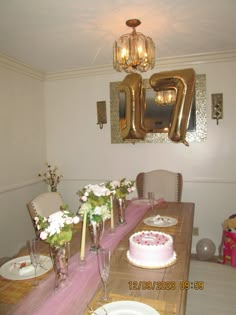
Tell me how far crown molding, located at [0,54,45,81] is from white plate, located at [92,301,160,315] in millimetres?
2881

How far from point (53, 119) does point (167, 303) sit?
3.24m

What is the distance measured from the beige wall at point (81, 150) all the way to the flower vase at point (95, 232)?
191 cm

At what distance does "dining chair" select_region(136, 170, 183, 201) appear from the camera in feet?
9.32

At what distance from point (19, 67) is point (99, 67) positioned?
3.32 feet

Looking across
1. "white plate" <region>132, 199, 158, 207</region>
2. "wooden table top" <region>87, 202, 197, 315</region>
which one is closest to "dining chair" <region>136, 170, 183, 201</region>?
"white plate" <region>132, 199, 158, 207</region>

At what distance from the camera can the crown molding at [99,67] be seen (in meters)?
3.02

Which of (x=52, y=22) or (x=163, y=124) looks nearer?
(x=52, y=22)

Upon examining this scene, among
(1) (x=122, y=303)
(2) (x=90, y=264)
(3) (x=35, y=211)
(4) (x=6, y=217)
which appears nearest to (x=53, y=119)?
(4) (x=6, y=217)

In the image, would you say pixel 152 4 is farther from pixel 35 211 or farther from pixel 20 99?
pixel 20 99

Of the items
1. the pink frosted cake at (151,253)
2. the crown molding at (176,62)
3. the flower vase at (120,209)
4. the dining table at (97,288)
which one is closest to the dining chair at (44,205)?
the dining table at (97,288)

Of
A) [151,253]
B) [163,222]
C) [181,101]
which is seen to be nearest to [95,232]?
[151,253]

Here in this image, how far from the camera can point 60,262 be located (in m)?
1.12

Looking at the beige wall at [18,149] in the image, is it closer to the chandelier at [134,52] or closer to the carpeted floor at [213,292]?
the chandelier at [134,52]

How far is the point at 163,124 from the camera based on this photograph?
10.7ft
